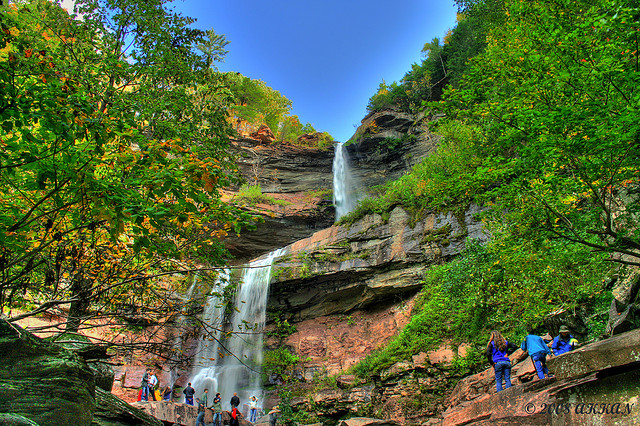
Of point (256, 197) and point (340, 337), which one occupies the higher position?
point (256, 197)

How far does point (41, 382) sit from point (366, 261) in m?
16.1

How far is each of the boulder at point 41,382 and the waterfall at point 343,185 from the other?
25344 mm

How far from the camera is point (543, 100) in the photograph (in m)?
7.02

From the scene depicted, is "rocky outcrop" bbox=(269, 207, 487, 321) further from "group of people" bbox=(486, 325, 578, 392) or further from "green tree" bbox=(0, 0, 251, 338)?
"green tree" bbox=(0, 0, 251, 338)

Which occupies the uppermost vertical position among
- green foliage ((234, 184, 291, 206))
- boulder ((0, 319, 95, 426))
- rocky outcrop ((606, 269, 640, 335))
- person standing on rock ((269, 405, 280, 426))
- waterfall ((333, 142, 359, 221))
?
waterfall ((333, 142, 359, 221))

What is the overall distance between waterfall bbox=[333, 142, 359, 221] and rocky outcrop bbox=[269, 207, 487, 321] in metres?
7.92

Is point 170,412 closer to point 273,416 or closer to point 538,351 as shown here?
point 273,416

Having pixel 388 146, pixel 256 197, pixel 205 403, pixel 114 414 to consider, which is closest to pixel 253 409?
pixel 205 403

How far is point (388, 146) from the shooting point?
102 feet

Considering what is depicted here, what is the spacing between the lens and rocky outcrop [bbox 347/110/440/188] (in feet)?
98.9

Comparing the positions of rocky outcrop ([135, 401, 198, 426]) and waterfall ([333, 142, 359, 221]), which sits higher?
waterfall ([333, 142, 359, 221])

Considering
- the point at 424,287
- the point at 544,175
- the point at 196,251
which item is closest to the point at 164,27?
the point at 196,251

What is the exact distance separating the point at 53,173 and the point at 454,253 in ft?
54.8

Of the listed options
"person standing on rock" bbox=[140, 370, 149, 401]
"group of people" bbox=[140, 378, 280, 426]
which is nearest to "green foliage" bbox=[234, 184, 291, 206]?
"group of people" bbox=[140, 378, 280, 426]
